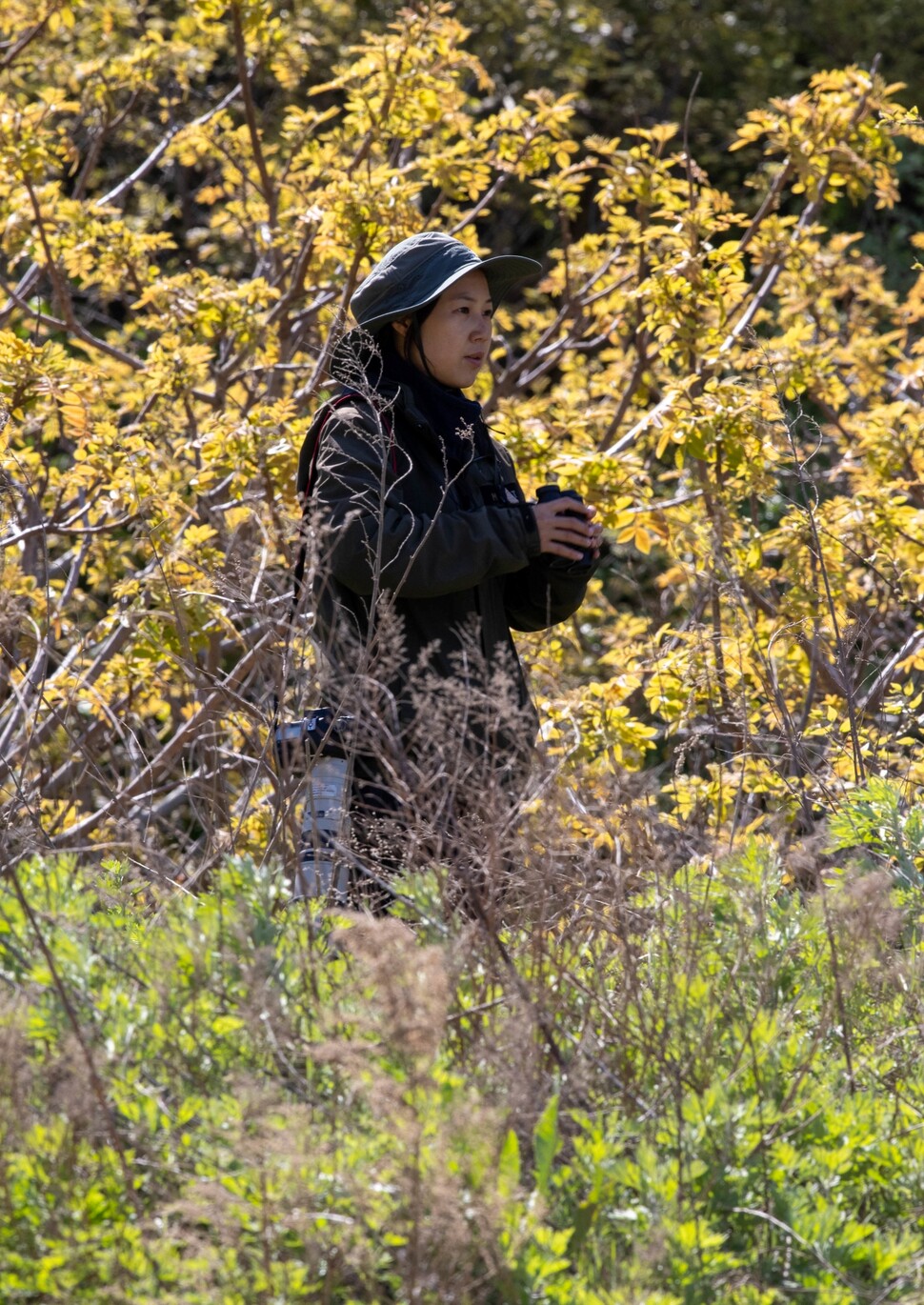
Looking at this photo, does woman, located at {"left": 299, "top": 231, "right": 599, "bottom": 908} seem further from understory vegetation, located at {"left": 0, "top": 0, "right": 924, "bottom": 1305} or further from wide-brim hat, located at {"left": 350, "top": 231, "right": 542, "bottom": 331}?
understory vegetation, located at {"left": 0, "top": 0, "right": 924, "bottom": 1305}

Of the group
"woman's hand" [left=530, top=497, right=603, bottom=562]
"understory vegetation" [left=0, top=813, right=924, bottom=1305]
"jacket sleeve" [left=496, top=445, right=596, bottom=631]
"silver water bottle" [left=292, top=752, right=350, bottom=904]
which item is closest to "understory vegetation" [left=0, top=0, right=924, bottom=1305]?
"understory vegetation" [left=0, top=813, right=924, bottom=1305]

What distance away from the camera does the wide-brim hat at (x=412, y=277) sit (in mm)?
3039

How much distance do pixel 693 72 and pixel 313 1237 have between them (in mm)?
9230

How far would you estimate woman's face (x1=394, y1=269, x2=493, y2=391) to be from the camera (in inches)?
122

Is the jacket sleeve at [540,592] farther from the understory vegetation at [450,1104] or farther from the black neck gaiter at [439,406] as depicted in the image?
the understory vegetation at [450,1104]

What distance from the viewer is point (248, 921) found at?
2.16 m

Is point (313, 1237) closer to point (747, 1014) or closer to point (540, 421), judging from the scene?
point (747, 1014)

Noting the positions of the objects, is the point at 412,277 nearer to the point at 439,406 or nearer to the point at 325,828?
the point at 439,406

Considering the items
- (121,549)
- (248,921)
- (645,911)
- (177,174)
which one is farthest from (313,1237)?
(177,174)

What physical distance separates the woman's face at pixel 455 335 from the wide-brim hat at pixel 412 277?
4cm

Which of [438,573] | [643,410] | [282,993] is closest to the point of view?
[282,993]

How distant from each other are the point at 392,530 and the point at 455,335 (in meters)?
0.51

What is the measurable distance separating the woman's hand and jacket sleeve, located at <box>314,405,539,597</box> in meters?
0.03

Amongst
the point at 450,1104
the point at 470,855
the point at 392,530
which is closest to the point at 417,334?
the point at 392,530
